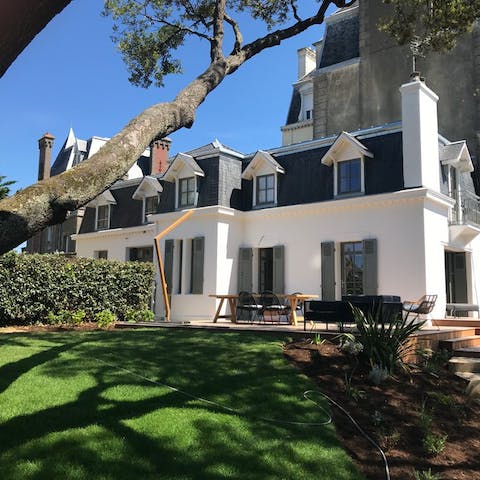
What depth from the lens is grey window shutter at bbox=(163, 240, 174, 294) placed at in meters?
20.5

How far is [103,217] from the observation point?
27.2 m

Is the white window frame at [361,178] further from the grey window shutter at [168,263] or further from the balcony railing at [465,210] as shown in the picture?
the grey window shutter at [168,263]

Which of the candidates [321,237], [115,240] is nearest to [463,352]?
[321,237]

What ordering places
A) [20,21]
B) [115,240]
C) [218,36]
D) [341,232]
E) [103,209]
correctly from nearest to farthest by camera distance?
[20,21], [218,36], [341,232], [115,240], [103,209]

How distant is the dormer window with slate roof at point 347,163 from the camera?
56.6ft

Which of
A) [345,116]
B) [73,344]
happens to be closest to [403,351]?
[73,344]

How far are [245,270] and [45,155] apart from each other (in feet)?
68.7

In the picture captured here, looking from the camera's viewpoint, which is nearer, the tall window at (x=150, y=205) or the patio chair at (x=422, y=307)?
the patio chair at (x=422, y=307)

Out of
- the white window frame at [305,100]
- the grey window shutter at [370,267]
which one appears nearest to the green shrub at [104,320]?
the grey window shutter at [370,267]

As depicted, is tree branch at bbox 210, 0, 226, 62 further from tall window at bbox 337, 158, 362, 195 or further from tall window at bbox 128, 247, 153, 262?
tall window at bbox 128, 247, 153, 262

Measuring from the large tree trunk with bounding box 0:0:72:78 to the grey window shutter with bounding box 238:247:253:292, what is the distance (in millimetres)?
16587

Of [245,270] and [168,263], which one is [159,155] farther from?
[245,270]

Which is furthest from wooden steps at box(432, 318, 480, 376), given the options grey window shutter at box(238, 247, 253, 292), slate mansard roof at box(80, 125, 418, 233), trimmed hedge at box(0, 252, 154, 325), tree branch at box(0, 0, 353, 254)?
trimmed hedge at box(0, 252, 154, 325)

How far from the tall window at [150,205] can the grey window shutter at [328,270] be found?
983 cm
